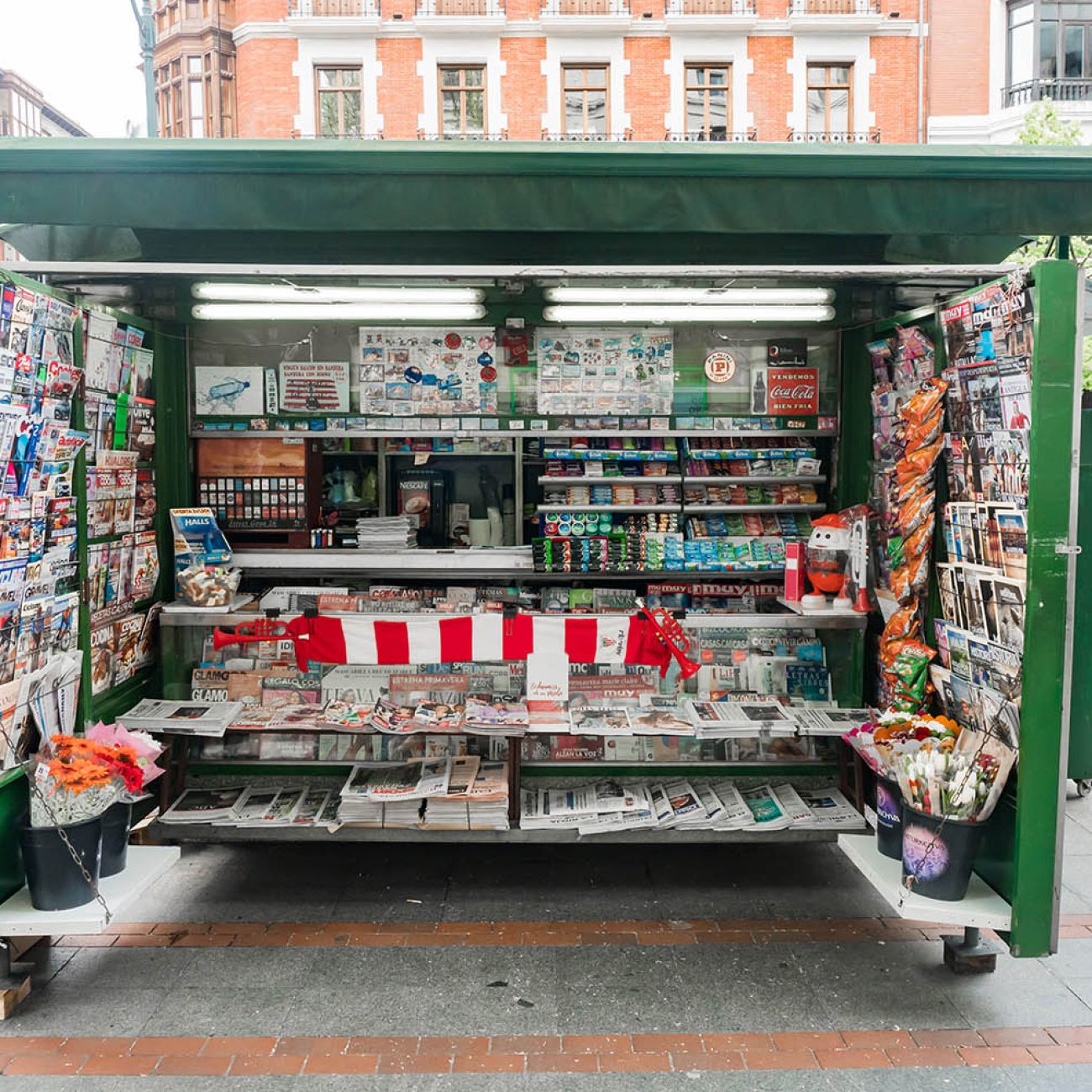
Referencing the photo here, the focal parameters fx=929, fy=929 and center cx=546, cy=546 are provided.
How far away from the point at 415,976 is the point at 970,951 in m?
2.38

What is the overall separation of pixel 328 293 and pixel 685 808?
10.4 ft

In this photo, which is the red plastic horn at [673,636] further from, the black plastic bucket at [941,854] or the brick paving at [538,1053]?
the brick paving at [538,1053]

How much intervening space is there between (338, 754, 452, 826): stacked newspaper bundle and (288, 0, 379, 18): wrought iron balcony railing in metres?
23.3

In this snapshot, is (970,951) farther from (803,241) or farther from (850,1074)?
(803,241)

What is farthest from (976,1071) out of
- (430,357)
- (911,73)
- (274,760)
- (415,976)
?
(911,73)

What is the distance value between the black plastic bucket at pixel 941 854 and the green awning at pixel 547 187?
2395 mm

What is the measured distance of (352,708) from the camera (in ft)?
16.6

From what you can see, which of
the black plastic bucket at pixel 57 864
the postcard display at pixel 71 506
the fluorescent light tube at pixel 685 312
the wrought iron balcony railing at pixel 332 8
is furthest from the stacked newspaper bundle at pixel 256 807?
the wrought iron balcony railing at pixel 332 8

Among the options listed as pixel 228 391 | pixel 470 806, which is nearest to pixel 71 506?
pixel 228 391

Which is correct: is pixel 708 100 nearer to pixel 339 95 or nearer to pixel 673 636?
pixel 339 95

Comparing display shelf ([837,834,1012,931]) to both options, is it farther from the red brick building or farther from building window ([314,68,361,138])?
building window ([314,68,361,138])

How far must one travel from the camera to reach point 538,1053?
3453mm

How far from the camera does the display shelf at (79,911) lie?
361 centimetres

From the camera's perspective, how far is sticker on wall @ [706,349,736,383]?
5488 mm
